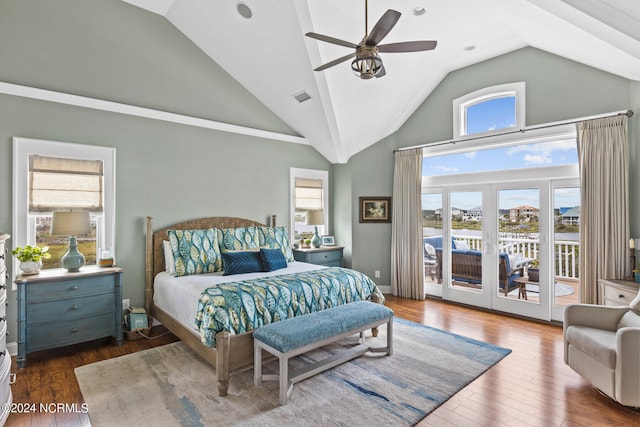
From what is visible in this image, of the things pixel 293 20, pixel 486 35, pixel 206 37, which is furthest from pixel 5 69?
pixel 486 35

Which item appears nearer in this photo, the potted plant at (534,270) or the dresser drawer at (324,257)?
the potted plant at (534,270)

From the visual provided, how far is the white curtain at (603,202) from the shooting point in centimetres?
376

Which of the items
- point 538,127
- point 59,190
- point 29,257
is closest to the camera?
point 29,257

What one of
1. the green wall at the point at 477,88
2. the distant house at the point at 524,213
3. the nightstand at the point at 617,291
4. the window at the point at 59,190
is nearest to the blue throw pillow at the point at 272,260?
the window at the point at 59,190

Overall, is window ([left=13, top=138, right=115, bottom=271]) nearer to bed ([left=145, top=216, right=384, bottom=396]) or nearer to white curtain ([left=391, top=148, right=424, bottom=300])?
bed ([left=145, top=216, right=384, bottom=396])

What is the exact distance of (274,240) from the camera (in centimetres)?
504

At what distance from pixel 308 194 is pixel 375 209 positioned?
1275 millimetres

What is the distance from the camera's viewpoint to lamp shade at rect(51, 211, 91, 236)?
3.41m

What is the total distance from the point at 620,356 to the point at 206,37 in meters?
5.67

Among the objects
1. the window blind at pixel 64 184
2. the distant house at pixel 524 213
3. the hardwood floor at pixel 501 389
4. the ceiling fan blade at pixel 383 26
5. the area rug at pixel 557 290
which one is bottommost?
the hardwood floor at pixel 501 389

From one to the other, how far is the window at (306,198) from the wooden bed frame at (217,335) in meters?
0.56

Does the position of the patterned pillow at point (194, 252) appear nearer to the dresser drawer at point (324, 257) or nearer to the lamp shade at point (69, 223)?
the lamp shade at point (69, 223)

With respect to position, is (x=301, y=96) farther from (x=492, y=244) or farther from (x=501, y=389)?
(x=501, y=389)

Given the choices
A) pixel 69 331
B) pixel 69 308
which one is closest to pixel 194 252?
pixel 69 308
